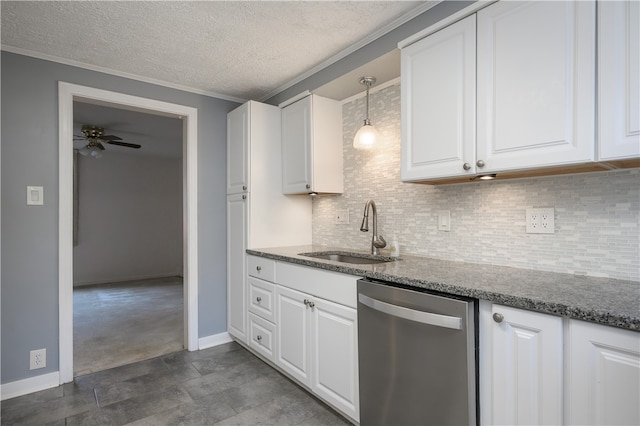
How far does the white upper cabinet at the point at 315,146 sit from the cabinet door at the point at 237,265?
497 millimetres

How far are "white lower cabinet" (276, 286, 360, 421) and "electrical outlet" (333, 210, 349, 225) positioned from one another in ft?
2.50

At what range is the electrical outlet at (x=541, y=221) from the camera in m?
1.55

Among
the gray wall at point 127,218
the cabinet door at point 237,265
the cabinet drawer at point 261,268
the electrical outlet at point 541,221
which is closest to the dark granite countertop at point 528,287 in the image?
the electrical outlet at point 541,221

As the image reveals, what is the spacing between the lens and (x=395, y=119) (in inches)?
91.6

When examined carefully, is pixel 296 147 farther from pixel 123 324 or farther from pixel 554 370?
pixel 123 324

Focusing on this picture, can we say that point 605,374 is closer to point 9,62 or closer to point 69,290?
point 69,290

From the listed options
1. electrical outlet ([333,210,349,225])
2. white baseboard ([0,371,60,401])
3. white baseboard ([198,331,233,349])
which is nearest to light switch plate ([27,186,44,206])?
white baseboard ([0,371,60,401])

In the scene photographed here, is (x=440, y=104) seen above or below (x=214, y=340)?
above

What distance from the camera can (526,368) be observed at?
1.13m

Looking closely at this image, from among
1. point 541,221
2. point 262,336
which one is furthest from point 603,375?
point 262,336

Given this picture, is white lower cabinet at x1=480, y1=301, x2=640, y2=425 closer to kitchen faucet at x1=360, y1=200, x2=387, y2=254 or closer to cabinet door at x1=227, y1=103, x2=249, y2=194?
kitchen faucet at x1=360, y1=200, x2=387, y2=254

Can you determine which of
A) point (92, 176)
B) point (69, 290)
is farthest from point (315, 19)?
point (92, 176)

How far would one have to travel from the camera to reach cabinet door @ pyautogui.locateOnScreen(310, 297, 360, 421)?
1.77 m

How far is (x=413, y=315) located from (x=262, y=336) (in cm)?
152
